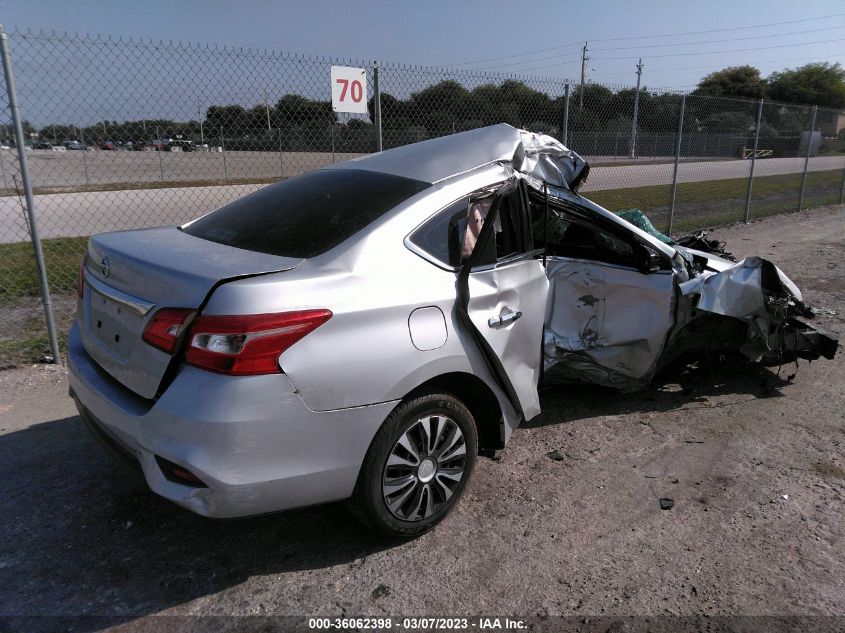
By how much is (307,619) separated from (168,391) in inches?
42.0

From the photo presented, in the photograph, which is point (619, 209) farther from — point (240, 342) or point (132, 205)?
point (240, 342)

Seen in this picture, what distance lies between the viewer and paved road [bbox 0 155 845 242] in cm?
1170

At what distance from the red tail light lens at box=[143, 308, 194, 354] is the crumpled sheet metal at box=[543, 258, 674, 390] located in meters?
2.39

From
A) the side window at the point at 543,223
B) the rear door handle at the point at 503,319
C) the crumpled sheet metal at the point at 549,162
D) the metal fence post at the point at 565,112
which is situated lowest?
the rear door handle at the point at 503,319

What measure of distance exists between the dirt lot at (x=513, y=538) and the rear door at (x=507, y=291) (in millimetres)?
674

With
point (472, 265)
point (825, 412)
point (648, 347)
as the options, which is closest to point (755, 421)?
point (825, 412)

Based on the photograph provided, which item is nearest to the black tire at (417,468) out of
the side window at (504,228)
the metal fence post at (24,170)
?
the side window at (504,228)

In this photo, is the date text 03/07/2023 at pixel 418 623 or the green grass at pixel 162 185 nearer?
the date text 03/07/2023 at pixel 418 623

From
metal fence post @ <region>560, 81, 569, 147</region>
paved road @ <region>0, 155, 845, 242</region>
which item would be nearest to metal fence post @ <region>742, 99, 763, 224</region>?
paved road @ <region>0, 155, 845, 242</region>

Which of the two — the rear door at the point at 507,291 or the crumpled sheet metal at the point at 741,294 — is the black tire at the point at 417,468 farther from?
the crumpled sheet metal at the point at 741,294

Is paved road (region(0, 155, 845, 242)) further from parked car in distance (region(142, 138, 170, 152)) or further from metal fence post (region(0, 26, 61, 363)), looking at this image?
metal fence post (region(0, 26, 61, 363))

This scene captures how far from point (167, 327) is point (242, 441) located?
0.55m

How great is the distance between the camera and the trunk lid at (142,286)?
2.41m

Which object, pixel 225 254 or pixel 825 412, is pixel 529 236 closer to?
pixel 225 254
